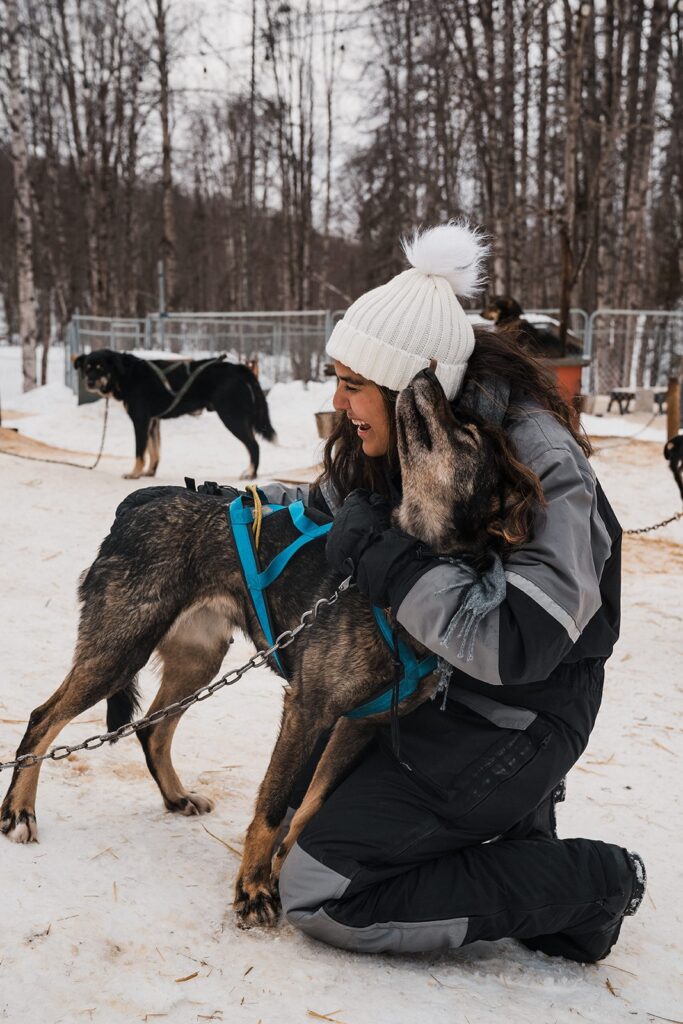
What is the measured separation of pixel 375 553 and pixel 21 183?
15.8 m

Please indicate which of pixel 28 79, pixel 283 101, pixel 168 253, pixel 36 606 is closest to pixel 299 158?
pixel 283 101

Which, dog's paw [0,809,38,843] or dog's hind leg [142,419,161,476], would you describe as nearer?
dog's paw [0,809,38,843]

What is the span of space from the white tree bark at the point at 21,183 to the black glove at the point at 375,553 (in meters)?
15.0

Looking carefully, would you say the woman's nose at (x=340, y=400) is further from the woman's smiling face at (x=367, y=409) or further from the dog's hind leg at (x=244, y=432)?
the dog's hind leg at (x=244, y=432)

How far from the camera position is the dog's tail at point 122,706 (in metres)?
2.57

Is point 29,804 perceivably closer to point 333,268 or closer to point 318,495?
point 318,495

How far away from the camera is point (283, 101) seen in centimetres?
2217

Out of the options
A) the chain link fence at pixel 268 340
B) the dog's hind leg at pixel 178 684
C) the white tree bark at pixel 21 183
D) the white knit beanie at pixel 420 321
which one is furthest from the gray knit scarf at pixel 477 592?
the white tree bark at pixel 21 183

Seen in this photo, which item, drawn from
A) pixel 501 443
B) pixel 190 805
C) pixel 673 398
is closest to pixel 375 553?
pixel 501 443

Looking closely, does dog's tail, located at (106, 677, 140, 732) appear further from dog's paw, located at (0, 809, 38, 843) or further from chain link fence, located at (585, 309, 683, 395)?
chain link fence, located at (585, 309, 683, 395)

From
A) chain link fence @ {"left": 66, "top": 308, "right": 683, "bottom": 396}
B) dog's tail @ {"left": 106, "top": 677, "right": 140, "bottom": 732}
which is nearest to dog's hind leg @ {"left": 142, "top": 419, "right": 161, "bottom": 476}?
dog's tail @ {"left": 106, "top": 677, "right": 140, "bottom": 732}

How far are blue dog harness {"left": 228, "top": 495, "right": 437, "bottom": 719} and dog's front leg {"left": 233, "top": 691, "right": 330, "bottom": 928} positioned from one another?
4.8 inches

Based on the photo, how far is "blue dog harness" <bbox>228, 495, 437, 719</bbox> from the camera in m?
2.16

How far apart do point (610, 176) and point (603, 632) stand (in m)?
17.0
